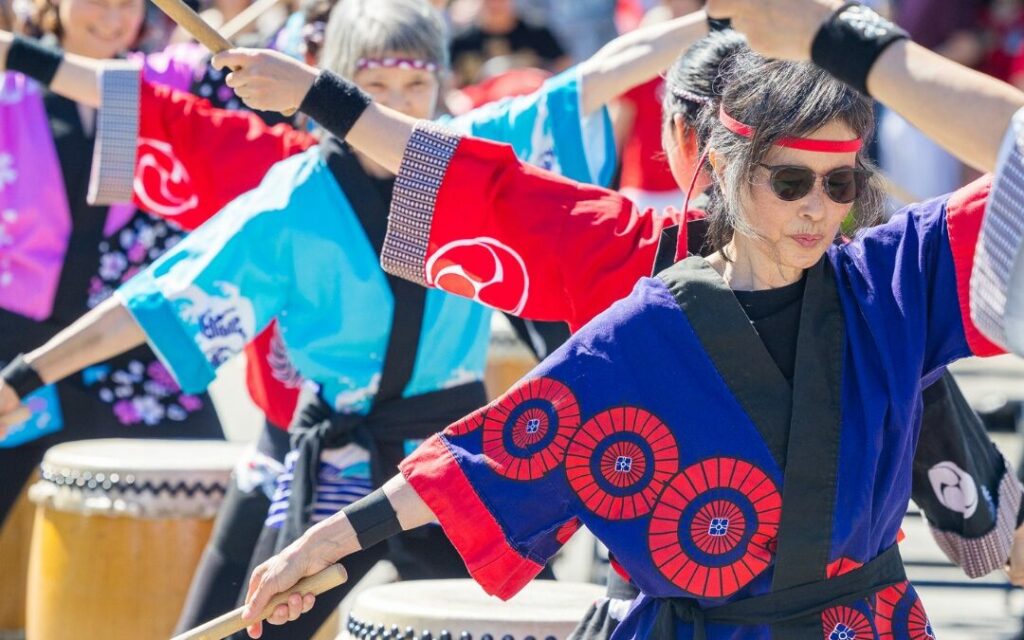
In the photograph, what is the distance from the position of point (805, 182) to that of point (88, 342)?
4.11 feet

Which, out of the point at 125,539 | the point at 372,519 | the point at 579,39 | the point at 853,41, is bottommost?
the point at 125,539

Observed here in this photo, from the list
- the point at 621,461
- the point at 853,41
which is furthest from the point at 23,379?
the point at 853,41

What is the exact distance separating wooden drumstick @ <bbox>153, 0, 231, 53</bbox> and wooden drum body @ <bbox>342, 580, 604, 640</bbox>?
790 mm

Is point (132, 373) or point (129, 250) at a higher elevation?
point (129, 250)

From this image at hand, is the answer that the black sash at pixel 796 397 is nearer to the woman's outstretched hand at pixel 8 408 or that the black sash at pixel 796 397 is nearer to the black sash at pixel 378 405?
the black sash at pixel 378 405

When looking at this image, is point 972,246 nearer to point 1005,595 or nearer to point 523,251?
point 523,251

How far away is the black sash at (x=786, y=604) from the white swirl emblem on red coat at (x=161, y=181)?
63.8 inches

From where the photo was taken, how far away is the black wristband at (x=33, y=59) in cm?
301

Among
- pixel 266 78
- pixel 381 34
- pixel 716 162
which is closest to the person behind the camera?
pixel 716 162

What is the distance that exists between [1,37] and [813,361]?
163 cm

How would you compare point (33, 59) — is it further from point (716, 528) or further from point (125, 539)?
point (716, 528)

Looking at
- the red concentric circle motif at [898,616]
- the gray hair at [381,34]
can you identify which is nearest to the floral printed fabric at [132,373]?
the gray hair at [381,34]

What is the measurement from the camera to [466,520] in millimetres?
2057

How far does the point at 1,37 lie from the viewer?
9.88 feet
